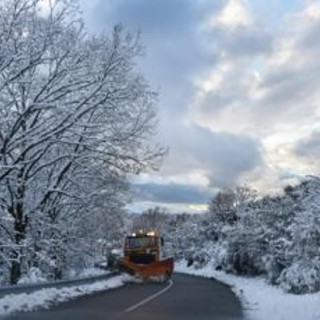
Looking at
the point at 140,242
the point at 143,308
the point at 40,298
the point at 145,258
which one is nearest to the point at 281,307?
the point at 143,308

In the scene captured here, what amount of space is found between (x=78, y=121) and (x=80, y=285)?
8.08 m

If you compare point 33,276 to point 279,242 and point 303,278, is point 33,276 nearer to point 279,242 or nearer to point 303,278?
point 303,278

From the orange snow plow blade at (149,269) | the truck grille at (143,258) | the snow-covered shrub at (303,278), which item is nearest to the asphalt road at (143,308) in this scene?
the snow-covered shrub at (303,278)

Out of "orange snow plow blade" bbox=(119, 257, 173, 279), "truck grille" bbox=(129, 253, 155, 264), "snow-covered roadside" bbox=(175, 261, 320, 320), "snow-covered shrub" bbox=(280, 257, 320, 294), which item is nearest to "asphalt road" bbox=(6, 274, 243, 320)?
"snow-covered roadside" bbox=(175, 261, 320, 320)

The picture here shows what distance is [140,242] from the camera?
51969mm

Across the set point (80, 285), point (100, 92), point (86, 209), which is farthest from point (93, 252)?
point (100, 92)

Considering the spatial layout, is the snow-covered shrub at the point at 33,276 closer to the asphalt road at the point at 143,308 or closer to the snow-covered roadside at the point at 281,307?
the asphalt road at the point at 143,308

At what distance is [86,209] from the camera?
3869cm

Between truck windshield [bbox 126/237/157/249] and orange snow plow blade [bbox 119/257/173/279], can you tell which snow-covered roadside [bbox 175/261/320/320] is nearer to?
orange snow plow blade [bbox 119/257/173/279]

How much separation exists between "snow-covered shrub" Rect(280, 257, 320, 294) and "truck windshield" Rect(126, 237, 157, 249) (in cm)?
1973

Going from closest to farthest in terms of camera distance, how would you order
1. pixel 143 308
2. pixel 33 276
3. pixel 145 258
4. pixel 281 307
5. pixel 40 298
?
pixel 281 307, pixel 143 308, pixel 40 298, pixel 33 276, pixel 145 258

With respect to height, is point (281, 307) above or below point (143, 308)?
above

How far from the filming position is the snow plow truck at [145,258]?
163 feet

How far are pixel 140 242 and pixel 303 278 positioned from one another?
2142 cm
